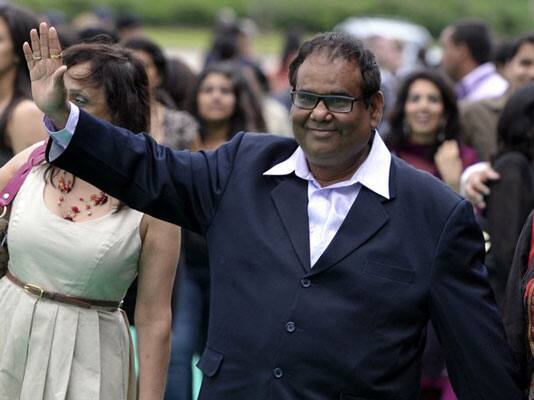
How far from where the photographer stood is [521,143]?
253 inches

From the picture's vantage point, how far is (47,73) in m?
3.91

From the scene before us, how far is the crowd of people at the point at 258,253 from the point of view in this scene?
4.10 m

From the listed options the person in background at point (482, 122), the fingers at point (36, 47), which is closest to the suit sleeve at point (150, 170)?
the fingers at point (36, 47)

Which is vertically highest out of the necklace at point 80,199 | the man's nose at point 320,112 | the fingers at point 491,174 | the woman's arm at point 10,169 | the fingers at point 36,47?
the fingers at point 36,47

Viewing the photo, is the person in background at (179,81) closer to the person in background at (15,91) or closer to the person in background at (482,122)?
the person in background at (482,122)

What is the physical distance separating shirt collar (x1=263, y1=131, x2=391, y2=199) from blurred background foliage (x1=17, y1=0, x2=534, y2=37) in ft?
122

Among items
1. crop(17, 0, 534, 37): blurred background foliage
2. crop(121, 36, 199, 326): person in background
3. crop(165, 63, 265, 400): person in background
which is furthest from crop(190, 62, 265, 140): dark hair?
crop(17, 0, 534, 37): blurred background foliage

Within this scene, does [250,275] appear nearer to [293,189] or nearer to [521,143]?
[293,189]

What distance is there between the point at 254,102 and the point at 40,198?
431cm

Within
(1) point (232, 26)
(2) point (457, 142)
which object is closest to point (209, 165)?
(2) point (457, 142)

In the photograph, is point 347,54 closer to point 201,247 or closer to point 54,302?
point 54,302

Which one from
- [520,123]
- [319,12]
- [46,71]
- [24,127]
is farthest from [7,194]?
[319,12]

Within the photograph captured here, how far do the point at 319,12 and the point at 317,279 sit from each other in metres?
38.5

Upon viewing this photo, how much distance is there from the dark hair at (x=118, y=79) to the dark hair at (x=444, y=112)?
3.29 metres
